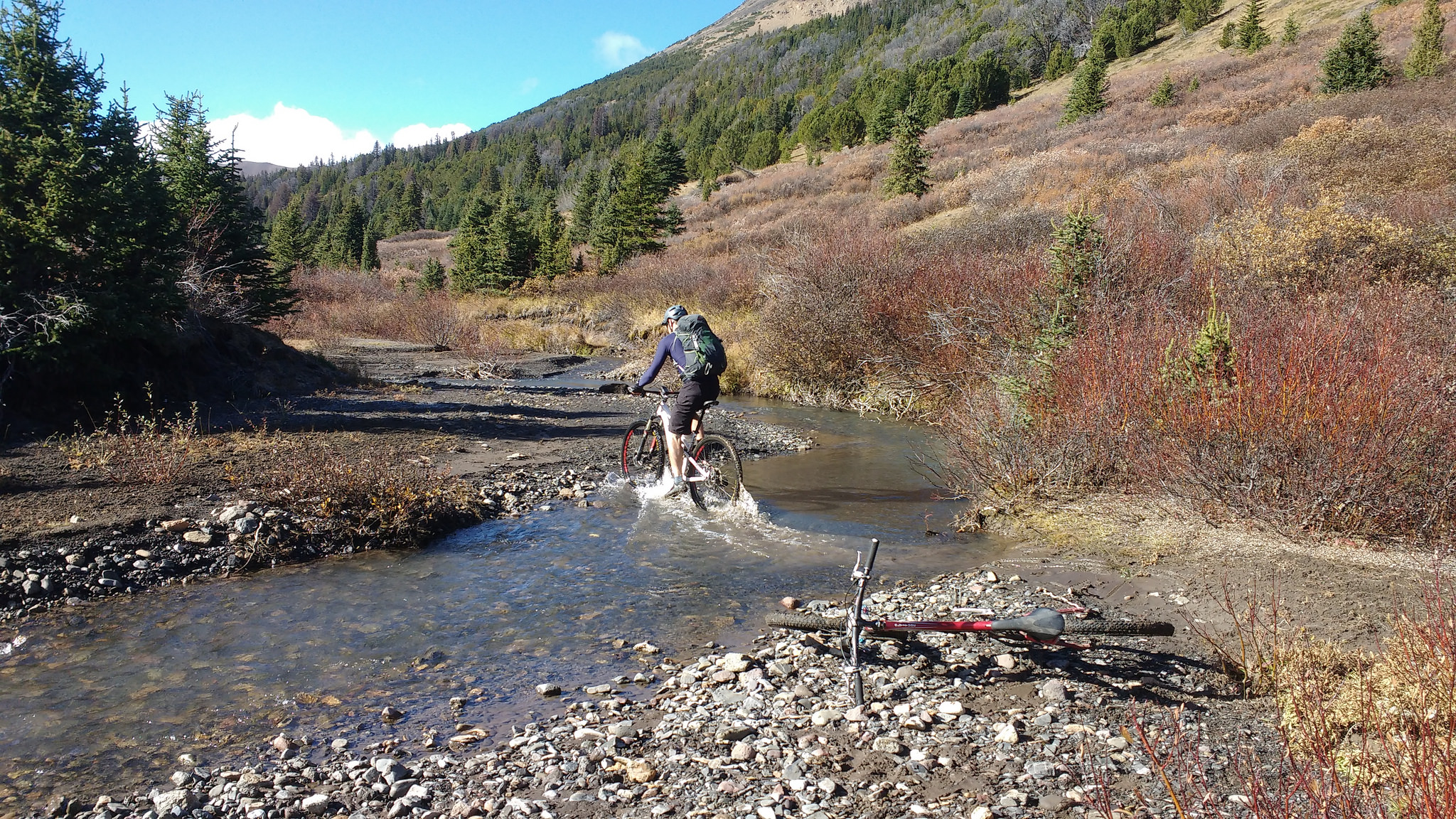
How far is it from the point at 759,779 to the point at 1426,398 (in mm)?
6939

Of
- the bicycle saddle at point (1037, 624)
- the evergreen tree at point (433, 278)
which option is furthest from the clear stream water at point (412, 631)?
the evergreen tree at point (433, 278)

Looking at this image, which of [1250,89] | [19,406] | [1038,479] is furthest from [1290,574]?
[1250,89]

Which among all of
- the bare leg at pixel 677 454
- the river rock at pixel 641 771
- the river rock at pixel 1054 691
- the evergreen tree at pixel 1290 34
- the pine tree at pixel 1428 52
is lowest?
the river rock at pixel 1054 691

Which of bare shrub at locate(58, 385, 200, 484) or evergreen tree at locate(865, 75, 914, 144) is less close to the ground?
evergreen tree at locate(865, 75, 914, 144)

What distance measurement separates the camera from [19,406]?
39.3 feet

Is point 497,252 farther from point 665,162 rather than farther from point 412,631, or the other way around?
point 412,631

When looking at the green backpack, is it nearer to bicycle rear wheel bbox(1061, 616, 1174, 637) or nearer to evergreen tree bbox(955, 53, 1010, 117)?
bicycle rear wheel bbox(1061, 616, 1174, 637)

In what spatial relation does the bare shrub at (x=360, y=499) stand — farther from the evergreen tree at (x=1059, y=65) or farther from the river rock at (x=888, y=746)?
the evergreen tree at (x=1059, y=65)

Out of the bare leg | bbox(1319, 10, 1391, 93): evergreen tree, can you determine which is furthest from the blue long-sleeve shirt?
bbox(1319, 10, 1391, 93): evergreen tree

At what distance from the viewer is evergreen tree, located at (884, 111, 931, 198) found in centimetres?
4122

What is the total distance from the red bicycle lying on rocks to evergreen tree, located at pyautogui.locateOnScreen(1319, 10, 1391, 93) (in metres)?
41.9

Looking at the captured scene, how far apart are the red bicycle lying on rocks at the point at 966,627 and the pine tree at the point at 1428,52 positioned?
42089mm

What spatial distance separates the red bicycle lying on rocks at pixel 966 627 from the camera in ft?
16.3

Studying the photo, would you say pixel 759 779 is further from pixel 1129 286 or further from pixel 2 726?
pixel 1129 286
